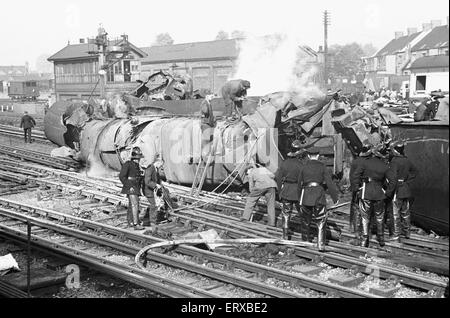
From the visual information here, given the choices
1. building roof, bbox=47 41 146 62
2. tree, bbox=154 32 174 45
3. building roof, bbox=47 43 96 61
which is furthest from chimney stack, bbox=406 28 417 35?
tree, bbox=154 32 174 45

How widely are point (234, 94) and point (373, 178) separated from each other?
7.58 m

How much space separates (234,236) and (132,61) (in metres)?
45.2

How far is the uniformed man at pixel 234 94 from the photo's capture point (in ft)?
54.4

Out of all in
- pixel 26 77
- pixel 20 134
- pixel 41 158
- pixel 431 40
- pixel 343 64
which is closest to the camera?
pixel 41 158

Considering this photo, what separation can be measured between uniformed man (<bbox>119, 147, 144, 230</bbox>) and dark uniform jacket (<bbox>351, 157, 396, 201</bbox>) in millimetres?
4560

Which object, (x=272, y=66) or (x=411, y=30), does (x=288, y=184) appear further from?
(x=411, y=30)

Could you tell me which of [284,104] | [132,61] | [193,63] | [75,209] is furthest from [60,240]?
[193,63]

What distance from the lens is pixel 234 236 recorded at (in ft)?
36.4

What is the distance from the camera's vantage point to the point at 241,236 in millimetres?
11008

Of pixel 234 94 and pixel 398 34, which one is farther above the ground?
pixel 398 34

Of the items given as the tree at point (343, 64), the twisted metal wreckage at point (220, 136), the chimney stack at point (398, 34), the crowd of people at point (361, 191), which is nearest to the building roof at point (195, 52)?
the tree at point (343, 64)

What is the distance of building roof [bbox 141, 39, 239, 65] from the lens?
186 feet

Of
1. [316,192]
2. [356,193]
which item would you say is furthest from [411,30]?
[316,192]

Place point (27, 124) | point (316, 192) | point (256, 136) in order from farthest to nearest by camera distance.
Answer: point (27, 124) < point (256, 136) < point (316, 192)
